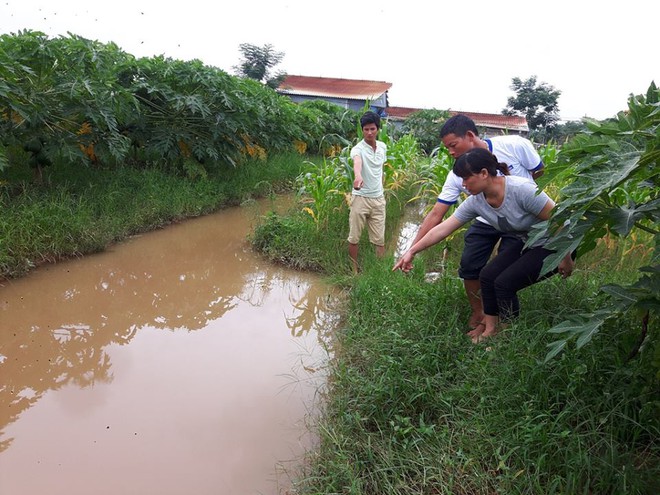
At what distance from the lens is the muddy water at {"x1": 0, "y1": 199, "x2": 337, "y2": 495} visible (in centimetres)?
210

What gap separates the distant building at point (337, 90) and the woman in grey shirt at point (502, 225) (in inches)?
839

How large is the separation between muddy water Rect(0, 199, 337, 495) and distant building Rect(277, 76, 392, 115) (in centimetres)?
2000

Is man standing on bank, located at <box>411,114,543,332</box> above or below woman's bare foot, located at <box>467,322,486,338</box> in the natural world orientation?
above

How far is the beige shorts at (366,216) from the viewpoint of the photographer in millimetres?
4039

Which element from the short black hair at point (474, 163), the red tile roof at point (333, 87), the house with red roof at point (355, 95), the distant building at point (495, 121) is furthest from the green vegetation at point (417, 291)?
the red tile roof at point (333, 87)

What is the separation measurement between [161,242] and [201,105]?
6.81 ft

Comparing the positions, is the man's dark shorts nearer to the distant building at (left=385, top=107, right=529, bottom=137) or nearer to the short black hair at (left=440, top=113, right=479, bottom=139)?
the short black hair at (left=440, top=113, right=479, bottom=139)

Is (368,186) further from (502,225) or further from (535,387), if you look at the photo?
(535,387)

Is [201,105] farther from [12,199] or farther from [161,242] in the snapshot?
[12,199]

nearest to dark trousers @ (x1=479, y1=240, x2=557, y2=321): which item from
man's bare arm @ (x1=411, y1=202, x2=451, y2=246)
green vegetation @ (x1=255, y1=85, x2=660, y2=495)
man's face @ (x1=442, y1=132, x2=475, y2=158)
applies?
green vegetation @ (x1=255, y1=85, x2=660, y2=495)

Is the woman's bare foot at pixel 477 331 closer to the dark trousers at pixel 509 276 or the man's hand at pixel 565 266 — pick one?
the dark trousers at pixel 509 276

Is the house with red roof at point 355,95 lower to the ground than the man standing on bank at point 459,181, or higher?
higher

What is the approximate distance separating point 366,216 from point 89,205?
10.1 feet

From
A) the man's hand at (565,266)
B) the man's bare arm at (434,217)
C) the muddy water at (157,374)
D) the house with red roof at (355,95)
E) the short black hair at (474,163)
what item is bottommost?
the muddy water at (157,374)
